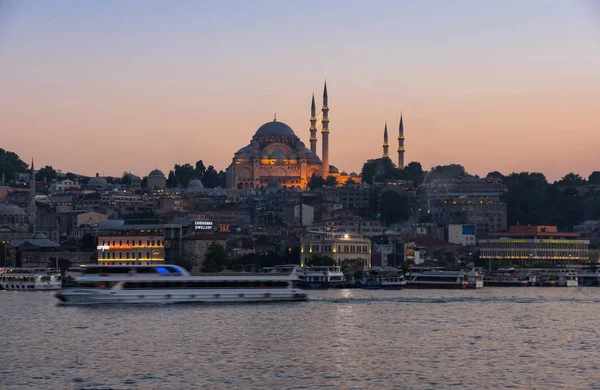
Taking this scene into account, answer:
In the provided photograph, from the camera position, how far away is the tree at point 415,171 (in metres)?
159

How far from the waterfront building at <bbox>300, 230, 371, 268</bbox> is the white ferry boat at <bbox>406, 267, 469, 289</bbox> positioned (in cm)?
1270

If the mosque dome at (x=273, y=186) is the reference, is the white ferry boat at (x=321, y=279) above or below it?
below

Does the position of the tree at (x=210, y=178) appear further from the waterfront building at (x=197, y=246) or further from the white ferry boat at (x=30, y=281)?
the white ferry boat at (x=30, y=281)

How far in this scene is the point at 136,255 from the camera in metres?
93.8

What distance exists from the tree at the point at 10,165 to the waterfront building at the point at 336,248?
8598cm

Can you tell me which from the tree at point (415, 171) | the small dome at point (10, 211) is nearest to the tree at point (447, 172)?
the tree at point (415, 171)

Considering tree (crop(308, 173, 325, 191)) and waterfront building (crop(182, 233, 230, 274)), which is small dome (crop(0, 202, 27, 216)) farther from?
tree (crop(308, 173, 325, 191))

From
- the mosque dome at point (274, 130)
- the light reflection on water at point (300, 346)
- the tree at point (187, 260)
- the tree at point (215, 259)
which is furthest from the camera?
the mosque dome at point (274, 130)

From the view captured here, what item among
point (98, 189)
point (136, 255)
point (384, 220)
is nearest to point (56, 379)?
point (136, 255)

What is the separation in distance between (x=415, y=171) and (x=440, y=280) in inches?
3341

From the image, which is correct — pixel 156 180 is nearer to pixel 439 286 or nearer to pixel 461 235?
pixel 461 235

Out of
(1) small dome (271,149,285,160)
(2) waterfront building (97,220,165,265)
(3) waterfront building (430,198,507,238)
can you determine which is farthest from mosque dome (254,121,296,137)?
(2) waterfront building (97,220,165,265)

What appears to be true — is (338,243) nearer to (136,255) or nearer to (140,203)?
(136,255)

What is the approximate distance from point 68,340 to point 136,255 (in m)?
54.9
